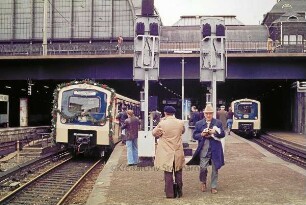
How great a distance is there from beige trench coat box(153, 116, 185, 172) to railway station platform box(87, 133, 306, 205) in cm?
67

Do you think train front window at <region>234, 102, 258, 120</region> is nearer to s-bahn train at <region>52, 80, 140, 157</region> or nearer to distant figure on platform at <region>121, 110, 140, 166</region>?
s-bahn train at <region>52, 80, 140, 157</region>

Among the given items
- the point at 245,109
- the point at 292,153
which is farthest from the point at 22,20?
the point at 292,153

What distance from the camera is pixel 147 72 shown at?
12.8 metres

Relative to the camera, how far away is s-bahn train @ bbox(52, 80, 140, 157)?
17359mm

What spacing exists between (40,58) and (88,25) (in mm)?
26901

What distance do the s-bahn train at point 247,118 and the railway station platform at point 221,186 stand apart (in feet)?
66.6

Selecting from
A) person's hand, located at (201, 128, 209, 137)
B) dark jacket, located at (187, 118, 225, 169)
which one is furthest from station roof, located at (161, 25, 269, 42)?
person's hand, located at (201, 128, 209, 137)

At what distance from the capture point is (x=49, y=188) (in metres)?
11.9

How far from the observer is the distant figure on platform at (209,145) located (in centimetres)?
866

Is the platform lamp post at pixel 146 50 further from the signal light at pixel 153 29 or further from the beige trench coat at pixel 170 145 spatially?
the beige trench coat at pixel 170 145

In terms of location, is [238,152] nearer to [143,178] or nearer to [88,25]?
[143,178]

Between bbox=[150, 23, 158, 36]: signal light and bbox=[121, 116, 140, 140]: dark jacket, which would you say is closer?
bbox=[150, 23, 158, 36]: signal light

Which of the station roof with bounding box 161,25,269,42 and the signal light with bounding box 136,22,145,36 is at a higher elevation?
the station roof with bounding box 161,25,269,42

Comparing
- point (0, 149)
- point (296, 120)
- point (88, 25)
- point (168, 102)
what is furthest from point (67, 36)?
point (0, 149)
